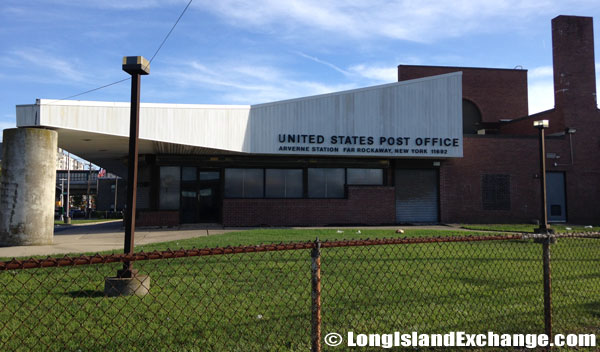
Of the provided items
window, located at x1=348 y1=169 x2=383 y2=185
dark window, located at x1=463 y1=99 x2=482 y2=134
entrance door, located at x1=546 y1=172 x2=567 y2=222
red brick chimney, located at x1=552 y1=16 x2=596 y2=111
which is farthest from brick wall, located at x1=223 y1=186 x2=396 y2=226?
dark window, located at x1=463 y1=99 x2=482 y2=134

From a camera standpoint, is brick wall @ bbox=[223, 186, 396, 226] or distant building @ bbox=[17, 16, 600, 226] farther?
brick wall @ bbox=[223, 186, 396, 226]

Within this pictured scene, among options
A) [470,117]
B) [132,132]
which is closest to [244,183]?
[132,132]

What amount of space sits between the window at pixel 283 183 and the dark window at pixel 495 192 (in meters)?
10.5

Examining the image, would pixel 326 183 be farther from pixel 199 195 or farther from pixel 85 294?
pixel 85 294

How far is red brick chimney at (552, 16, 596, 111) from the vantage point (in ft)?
89.1

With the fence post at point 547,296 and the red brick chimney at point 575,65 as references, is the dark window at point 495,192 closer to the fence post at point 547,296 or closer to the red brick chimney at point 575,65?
the red brick chimney at point 575,65

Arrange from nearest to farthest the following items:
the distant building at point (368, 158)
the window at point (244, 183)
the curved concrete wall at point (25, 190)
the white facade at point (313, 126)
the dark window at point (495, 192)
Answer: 1. the curved concrete wall at point (25, 190)
2. the white facade at point (313, 126)
3. the distant building at point (368, 158)
4. the window at point (244, 183)
5. the dark window at point (495, 192)

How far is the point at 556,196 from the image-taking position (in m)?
27.2

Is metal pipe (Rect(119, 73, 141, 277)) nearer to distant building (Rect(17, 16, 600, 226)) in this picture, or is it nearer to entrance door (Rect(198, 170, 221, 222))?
distant building (Rect(17, 16, 600, 226))

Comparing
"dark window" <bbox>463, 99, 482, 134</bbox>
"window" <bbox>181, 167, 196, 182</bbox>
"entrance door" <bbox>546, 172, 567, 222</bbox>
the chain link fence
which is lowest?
the chain link fence

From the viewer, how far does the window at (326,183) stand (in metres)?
24.4

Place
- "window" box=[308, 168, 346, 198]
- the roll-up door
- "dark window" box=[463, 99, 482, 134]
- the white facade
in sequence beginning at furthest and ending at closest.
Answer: "dark window" box=[463, 99, 482, 134] → the roll-up door → "window" box=[308, 168, 346, 198] → the white facade

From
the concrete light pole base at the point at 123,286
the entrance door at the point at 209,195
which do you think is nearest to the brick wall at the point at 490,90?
the entrance door at the point at 209,195

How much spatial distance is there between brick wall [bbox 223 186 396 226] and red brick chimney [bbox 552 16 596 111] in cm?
1244
